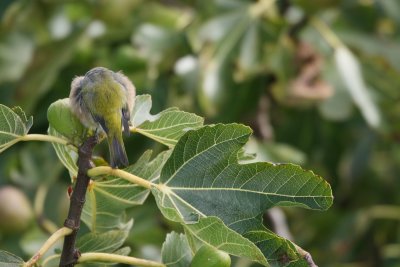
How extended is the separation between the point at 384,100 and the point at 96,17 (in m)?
0.90

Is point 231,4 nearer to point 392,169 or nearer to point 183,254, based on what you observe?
point 392,169

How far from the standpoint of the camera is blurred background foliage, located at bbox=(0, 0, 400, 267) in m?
2.61

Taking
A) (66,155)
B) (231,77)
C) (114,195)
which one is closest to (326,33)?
(231,77)

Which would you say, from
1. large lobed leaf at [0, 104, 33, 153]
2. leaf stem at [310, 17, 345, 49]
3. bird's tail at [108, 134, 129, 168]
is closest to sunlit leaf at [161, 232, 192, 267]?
bird's tail at [108, 134, 129, 168]

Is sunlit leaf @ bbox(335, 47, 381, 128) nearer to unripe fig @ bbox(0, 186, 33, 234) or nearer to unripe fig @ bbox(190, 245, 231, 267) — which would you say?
unripe fig @ bbox(0, 186, 33, 234)

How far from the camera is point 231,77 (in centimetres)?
265

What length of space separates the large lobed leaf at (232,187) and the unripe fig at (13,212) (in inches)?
52.2

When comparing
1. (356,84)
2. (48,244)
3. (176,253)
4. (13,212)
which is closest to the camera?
(48,244)

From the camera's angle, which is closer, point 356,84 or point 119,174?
point 119,174

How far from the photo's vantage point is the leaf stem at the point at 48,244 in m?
1.17

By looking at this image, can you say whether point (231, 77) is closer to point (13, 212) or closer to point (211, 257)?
point (13, 212)

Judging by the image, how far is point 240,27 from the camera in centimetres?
269

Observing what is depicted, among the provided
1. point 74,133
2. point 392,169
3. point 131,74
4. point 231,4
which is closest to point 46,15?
point 131,74

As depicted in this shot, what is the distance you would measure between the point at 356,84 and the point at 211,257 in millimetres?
1649
